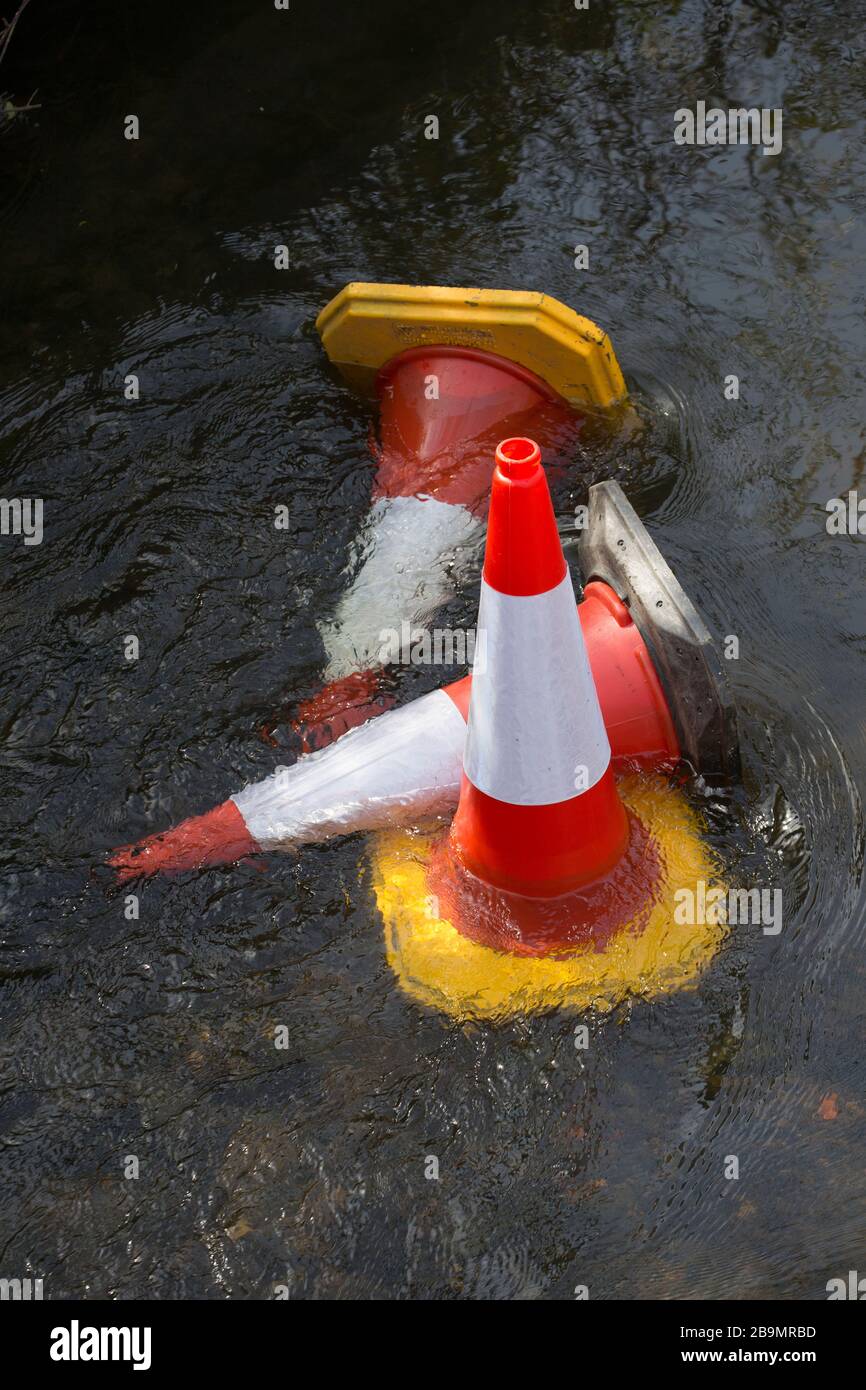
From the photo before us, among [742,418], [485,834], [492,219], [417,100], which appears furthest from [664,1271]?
[417,100]

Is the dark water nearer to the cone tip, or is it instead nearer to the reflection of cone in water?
the reflection of cone in water

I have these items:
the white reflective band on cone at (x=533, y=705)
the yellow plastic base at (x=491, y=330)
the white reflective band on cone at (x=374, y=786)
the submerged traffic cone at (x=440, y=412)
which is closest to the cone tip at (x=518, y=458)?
the white reflective band on cone at (x=533, y=705)

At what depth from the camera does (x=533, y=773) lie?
3.44 meters

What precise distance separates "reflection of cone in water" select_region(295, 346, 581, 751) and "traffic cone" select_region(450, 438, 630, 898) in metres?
0.91

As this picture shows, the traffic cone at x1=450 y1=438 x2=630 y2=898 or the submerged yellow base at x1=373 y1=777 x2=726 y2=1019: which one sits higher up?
the traffic cone at x1=450 y1=438 x2=630 y2=898

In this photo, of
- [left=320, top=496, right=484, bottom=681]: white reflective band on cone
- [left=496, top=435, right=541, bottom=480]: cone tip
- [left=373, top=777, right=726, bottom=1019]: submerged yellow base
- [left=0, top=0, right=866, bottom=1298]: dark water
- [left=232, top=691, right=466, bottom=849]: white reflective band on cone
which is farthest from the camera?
[left=320, top=496, right=484, bottom=681]: white reflective band on cone

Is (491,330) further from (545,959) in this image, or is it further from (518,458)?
(545,959)

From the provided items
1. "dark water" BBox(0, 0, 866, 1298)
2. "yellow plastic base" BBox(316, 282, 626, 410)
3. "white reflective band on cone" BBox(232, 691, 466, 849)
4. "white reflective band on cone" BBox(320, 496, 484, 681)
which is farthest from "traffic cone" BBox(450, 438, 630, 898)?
"yellow plastic base" BBox(316, 282, 626, 410)

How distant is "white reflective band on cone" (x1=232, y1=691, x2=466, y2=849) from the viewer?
384cm

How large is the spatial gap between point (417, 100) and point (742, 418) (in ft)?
8.77

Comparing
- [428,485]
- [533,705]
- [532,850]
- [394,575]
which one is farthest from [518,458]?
[428,485]

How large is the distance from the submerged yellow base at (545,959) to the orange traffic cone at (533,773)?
5 centimetres

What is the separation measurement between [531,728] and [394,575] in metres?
1.33

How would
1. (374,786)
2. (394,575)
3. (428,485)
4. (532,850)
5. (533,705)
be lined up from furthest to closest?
(428,485) → (394,575) → (374,786) → (532,850) → (533,705)
